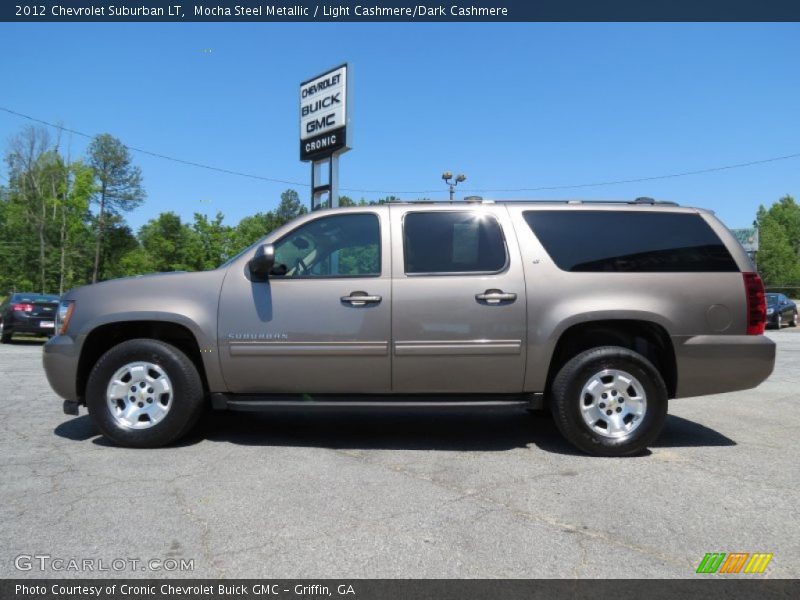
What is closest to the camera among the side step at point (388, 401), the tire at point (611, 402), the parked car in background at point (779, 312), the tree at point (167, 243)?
the tire at point (611, 402)

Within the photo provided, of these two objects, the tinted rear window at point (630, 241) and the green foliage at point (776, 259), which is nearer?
the tinted rear window at point (630, 241)

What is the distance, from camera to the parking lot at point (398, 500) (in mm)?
2844

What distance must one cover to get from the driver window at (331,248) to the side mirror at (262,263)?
0.10m

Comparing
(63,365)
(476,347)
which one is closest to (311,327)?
(476,347)

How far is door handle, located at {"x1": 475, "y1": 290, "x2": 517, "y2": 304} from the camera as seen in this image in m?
4.59

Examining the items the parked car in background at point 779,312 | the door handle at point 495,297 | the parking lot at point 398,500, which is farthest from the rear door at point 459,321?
the parked car in background at point 779,312

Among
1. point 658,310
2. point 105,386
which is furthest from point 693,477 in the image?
point 105,386

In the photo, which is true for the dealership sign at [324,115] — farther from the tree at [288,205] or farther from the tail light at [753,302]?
the tree at [288,205]

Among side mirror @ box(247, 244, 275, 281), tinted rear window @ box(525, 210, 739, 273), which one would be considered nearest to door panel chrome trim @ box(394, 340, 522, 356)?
tinted rear window @ box(525, 210, 739, 273)

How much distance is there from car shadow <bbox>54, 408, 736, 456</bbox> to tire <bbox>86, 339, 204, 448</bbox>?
26 cm

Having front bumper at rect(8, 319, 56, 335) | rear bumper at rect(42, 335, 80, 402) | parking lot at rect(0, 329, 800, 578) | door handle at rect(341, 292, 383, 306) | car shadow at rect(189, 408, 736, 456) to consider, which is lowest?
car shadow at rect(189, 408, 736, 456)

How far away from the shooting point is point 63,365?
191 inches

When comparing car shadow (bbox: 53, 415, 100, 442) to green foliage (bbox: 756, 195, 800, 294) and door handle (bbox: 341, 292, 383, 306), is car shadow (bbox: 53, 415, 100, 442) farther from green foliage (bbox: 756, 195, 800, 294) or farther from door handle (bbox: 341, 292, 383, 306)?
green foliage (bbox: 756, 195, 800, 294)
